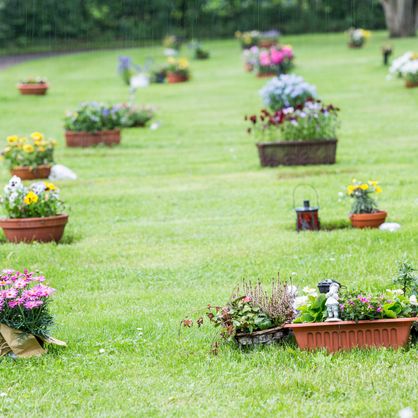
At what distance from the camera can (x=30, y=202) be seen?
1108 centimetres

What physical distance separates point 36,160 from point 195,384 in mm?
9962

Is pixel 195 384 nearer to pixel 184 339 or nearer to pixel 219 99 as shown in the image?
pixel 184 339

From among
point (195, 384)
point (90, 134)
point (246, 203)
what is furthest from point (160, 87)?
point (195, 384)

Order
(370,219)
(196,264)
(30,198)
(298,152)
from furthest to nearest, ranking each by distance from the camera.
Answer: (298,152), (370,219), (30,198), (196,264)

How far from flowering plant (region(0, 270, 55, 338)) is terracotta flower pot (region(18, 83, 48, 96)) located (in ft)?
77.4

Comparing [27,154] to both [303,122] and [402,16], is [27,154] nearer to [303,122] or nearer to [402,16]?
[303,122]

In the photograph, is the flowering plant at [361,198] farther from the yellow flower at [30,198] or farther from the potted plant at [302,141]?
the potted plant at [302,141]

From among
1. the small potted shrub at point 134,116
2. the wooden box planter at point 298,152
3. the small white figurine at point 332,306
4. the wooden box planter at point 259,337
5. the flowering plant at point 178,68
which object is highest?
the small white figurine at point 332,306

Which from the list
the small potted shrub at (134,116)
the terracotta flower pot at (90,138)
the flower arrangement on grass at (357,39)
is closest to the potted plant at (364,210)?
the terracotta flower pot at (90,138)

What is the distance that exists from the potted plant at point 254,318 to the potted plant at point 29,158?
8916 mm

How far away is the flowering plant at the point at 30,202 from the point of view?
11172mm

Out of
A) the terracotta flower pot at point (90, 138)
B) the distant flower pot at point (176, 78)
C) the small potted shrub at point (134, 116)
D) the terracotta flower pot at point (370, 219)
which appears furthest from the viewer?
the distant flower pot at point (176, 78)

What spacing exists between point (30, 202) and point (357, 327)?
5165 mm

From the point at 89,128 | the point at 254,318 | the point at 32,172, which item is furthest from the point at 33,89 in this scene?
the point at 254,318
